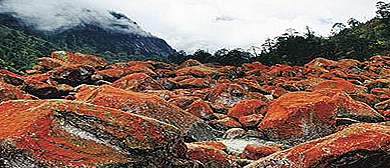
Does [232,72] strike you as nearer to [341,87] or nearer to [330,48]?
[341,87]

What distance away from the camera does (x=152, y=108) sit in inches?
709

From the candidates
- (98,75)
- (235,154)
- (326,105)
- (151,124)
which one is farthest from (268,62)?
(151,124)

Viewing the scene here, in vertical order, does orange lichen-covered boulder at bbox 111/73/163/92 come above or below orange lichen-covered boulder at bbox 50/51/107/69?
above

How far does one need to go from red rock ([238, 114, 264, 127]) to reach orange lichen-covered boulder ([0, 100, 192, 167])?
1049cm

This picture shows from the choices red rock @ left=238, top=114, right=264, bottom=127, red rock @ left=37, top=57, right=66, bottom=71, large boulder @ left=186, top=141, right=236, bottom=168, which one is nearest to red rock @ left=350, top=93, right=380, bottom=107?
red rock @ left=238, top=114, right=264, bottom=127

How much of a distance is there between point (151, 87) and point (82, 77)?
35.6ft

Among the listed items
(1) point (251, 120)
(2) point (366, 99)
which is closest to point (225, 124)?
(1) point (251, 120)

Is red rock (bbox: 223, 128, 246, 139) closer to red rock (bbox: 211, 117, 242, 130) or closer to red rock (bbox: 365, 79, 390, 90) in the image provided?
red rock (bbox: 211, 117, 242, 130)

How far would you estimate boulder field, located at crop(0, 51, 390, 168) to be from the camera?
9.52m

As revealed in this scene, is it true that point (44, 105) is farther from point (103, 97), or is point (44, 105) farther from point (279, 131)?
point (279, 131)

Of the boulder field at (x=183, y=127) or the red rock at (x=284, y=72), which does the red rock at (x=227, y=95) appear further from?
the red rock at (x=284, y=72)

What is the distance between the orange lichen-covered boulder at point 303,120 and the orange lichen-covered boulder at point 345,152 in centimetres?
795

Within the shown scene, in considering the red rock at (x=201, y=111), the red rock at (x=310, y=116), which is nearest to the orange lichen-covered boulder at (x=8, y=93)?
the red rock at (x=201, y=111)

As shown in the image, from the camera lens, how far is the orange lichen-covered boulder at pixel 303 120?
A: 18875mm
